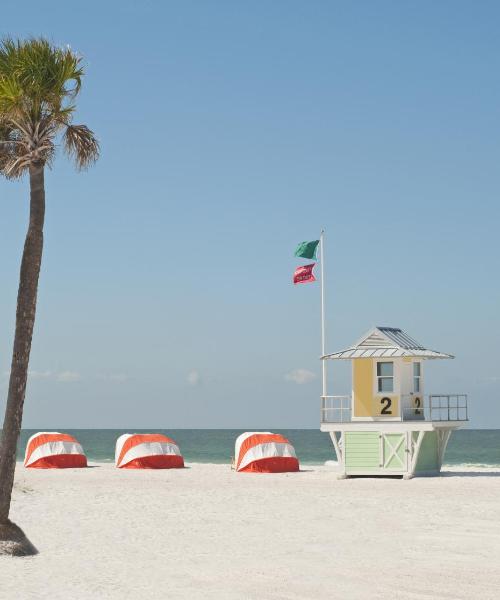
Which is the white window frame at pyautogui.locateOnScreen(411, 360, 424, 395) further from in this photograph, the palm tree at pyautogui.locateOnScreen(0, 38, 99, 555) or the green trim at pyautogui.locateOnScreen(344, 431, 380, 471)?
the palm tree at pyautogui.locateOnScreen(0, 38, 99, 555)

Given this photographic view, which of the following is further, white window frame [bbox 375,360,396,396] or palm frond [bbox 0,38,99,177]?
white window frame [bbox 375,360,396,396]

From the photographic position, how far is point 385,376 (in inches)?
1481

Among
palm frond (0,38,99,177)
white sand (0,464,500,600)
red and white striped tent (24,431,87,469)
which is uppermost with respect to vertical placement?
palm frond (0,38,99,177)

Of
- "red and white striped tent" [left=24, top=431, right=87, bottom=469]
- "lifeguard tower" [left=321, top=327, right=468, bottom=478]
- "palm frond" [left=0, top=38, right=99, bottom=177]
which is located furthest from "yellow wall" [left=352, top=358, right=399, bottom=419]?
"palm frond" [left=0, top=38, right=99, bottom=177]

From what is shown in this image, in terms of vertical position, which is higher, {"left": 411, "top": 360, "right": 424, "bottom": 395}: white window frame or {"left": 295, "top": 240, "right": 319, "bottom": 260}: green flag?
{"left": 295, "top": 240, "right": 319, "bottom": 260}: green flag

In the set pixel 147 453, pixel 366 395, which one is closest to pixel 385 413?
pixel 366 395

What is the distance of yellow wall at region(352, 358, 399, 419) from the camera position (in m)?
37.5

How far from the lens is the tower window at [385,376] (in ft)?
123

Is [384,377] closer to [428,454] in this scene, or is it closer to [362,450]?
[362,450]

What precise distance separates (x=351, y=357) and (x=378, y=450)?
3528mm

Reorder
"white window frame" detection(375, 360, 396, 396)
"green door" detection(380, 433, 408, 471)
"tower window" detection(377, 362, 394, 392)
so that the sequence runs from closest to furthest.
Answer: "green door" detection(380, 433, 408, 471) < "white window frame" detection(375, 360, 396, 396) < "tower window" detection(377, 362, 394, 392)

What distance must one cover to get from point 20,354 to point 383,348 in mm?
22132

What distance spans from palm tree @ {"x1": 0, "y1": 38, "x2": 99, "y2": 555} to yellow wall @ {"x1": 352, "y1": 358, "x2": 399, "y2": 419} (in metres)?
21.5

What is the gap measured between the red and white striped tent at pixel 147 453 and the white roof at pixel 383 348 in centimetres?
959
